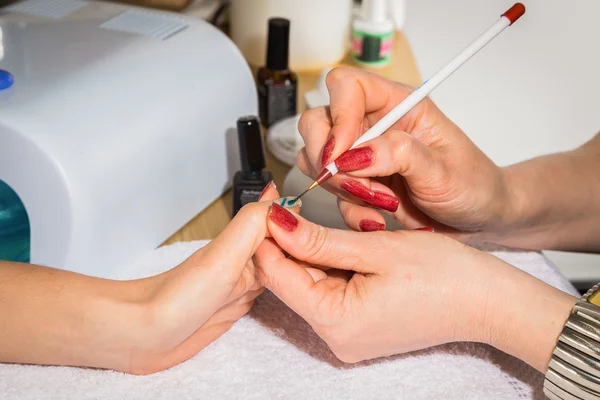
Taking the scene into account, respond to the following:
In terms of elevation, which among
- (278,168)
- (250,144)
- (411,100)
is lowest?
(278,168)

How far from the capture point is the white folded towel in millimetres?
591

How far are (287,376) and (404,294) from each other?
131 mm

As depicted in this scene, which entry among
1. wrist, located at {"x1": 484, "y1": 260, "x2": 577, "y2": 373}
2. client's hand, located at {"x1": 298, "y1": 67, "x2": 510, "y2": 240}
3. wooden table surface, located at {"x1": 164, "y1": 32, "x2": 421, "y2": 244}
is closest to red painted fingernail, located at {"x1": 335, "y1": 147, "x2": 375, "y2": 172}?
client's hand, located at {"x1": 298, "y1": 67, "x2": 510, "y2": 240}

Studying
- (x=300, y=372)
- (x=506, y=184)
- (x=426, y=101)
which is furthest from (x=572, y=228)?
(x=300, y=372)

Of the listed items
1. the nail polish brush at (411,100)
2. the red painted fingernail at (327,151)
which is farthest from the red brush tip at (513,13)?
the red painted fingernail at (327,151)

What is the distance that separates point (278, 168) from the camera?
37.8 inches

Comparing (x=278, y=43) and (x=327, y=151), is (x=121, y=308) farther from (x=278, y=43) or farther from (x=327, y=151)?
(x=278, y=43)

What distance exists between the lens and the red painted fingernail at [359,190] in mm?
657

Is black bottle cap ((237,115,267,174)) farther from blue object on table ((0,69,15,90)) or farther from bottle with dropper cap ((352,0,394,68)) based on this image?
bottle with dropper cap ((352,0,394,68))

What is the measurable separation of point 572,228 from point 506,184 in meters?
0.13

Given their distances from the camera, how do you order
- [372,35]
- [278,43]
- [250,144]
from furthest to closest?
1. [372,35]
2. [278,43]
3. [250,144]

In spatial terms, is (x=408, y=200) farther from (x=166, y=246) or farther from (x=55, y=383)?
(x=55, y=383)

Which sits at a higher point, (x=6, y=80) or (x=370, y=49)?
(x=6, y=80)

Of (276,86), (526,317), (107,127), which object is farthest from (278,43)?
(526,317)
